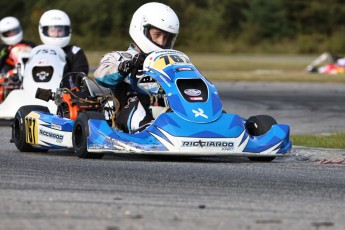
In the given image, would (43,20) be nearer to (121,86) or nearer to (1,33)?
(1,33)

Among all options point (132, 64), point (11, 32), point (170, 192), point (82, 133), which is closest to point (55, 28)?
point (11, 32)

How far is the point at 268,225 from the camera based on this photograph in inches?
249

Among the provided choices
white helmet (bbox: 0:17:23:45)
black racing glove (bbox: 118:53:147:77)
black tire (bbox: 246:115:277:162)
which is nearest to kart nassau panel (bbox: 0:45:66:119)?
black racing glove (bbox: 118:53:147:77)

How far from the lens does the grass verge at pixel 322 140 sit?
1269cm

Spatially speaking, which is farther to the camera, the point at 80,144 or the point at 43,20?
the point at 43,20

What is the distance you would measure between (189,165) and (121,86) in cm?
164

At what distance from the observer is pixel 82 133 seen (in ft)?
34.9

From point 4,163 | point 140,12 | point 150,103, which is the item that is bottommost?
point 4,163

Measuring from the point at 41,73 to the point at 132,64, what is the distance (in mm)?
4785

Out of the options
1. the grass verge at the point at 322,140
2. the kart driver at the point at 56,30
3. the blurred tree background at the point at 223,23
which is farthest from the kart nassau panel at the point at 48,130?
the blurred tree background at the point at 223,23

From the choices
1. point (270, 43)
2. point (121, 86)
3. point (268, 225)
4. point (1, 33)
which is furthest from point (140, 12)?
point (270, 43)

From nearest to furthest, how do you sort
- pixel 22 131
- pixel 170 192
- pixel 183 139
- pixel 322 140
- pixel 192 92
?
pixel 170 192, pixel 183 139, pixel 192 92, pixel 22 131, pixel 322 140

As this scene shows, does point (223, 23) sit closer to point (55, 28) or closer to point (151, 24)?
point (55, 28)

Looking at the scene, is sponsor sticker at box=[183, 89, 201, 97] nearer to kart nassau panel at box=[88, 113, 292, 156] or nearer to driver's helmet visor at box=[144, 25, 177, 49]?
kart nassau panel at box=[88, 113, 292, 156]
